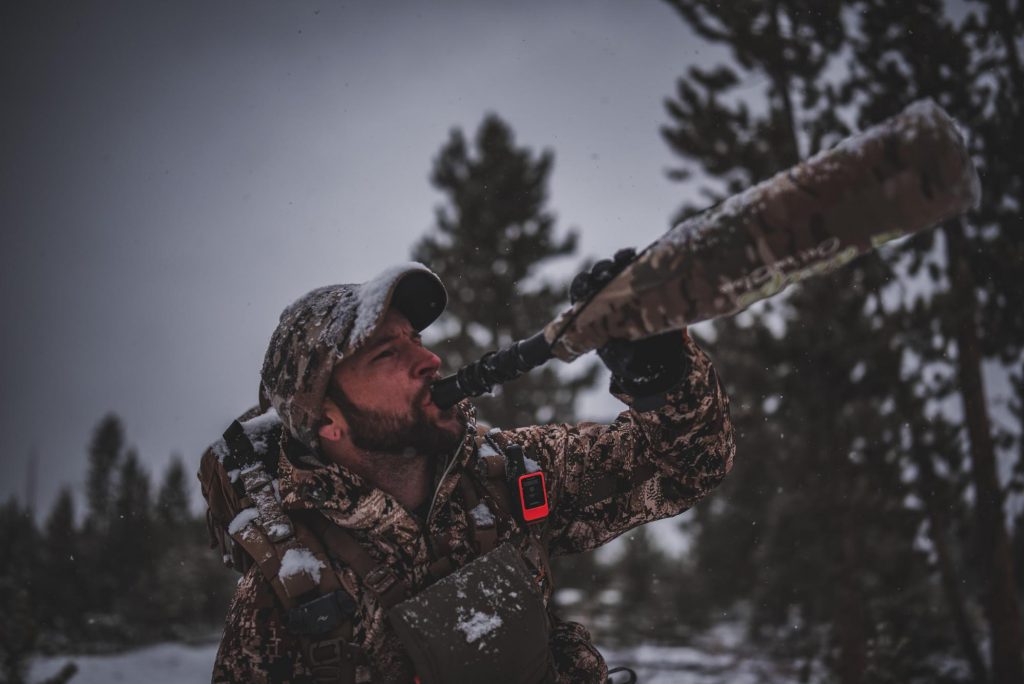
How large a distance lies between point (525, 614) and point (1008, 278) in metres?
7.97

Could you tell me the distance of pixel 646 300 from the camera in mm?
1715

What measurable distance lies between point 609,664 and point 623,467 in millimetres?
9939

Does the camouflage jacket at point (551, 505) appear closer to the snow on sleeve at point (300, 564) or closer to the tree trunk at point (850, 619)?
the snow on sleeve at point (300, 564)

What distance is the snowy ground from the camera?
976cm

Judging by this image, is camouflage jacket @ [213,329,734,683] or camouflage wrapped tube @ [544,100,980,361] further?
camouflage jacket @ [213,329,734,683]

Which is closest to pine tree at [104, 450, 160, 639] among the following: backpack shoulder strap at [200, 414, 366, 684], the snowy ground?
the snowy ground

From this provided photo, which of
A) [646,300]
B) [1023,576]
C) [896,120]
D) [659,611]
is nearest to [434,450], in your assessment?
[646,300]

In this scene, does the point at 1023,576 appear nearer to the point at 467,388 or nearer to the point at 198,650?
the point at 467,388

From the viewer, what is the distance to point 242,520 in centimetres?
224

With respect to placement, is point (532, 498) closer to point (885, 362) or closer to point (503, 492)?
point (503, 492)

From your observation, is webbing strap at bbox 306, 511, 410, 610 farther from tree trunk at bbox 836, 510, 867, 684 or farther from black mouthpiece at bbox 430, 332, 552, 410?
tree trunk at bbox 836, 510, 867, 684

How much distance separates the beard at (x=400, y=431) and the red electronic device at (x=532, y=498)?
1.08ft

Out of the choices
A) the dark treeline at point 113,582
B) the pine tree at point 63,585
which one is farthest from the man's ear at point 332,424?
the pine tree at point 63,585

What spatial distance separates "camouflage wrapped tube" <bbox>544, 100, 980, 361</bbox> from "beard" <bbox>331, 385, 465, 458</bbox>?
944 mm
